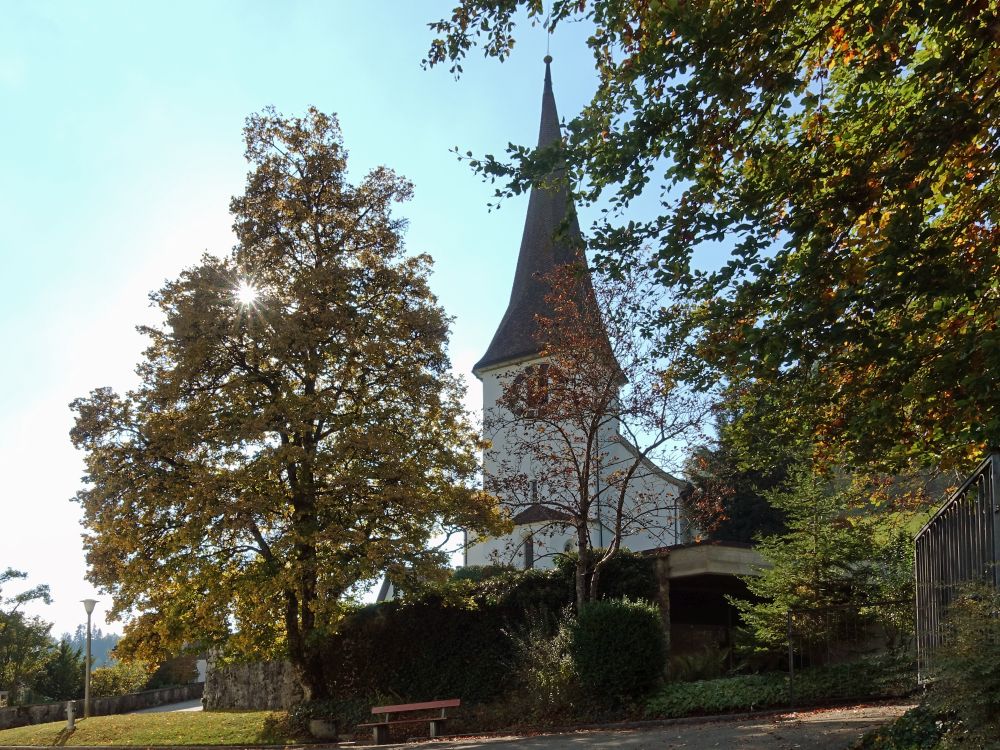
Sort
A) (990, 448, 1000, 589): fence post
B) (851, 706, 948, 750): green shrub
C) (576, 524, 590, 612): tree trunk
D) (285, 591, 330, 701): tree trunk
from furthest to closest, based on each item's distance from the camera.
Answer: (285, 591, 330, 701): tree trunk < (576, 524, 590, 612): tree trunk < (990, 448, 1000, 589): fence post < (851, 706, 948, 750): green shrub

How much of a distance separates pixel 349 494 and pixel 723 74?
1218 centimetres

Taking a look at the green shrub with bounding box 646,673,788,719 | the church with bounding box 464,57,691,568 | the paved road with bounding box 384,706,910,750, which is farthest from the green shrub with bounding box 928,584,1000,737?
the green shrub with bounding box 646,673,788,719

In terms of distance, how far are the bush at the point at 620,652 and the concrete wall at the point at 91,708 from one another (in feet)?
57.4

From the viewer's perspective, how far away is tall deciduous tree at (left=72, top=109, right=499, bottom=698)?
18031 millimetres

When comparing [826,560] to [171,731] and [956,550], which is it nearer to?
[956,550]

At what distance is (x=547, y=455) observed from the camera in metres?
20.1

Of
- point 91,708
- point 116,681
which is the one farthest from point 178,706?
point 91,708

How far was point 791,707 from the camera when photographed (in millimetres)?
14523

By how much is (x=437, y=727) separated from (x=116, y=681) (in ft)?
74.4

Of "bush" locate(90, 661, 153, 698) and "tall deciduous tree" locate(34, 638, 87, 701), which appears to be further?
"tall deciduous tree" locate(34, 638, 87, 701)

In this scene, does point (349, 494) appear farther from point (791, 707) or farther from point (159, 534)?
point (791, 707)

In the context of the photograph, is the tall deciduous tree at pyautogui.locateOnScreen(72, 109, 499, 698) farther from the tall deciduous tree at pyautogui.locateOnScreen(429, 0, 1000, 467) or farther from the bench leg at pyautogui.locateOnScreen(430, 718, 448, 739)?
the tall deciduous tree at pyautogui.locateOnScreen(429, 0, 1000, 467)

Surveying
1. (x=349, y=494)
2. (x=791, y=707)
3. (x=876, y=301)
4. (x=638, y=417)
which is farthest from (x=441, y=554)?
(x=876, y=301)

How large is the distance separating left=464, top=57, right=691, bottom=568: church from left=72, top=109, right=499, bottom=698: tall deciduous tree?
5.13 feet
